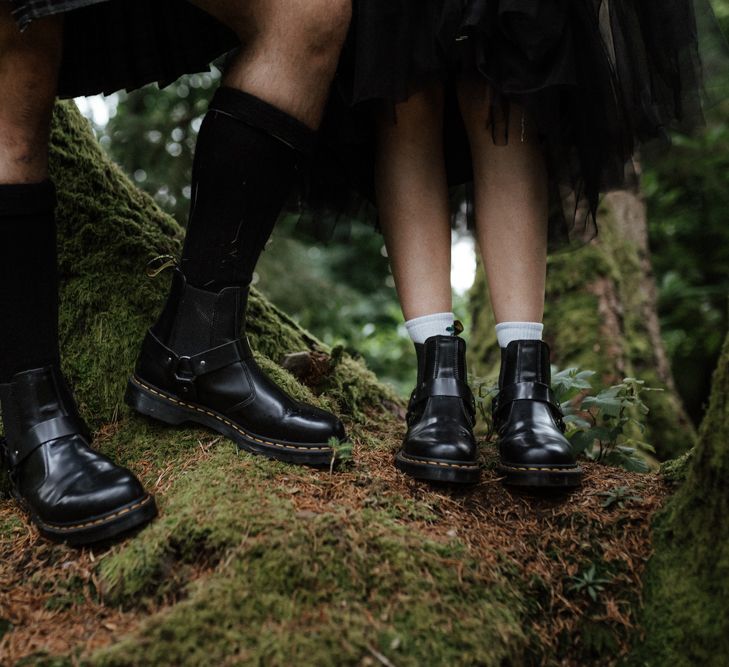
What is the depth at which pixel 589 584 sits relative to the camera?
4.09 ft

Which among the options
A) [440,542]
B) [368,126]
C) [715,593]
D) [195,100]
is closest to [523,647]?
[440,542]

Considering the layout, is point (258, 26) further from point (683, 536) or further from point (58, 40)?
point (683, 536)

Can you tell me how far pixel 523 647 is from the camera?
1.12 m

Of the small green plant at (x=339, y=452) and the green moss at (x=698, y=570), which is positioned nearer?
the green moss at (x=698, y=570)

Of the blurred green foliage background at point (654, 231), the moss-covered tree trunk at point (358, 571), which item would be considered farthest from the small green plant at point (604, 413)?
the blurred green foliage background at point (654, 231)

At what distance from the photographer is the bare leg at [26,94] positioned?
1341 mm

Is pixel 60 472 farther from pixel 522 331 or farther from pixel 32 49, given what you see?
pixel 522 331

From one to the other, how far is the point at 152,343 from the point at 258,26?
79 centimetres

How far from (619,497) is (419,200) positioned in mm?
889

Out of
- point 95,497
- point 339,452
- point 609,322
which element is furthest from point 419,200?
point 609,322

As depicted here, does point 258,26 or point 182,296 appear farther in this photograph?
point 182,296

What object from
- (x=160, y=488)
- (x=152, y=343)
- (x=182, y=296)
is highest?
(x=182, y=296)

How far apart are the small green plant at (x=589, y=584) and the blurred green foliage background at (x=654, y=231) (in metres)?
3.85

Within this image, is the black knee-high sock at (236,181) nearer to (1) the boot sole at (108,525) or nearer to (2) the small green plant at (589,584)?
(1) the boot sole at (108,525)
